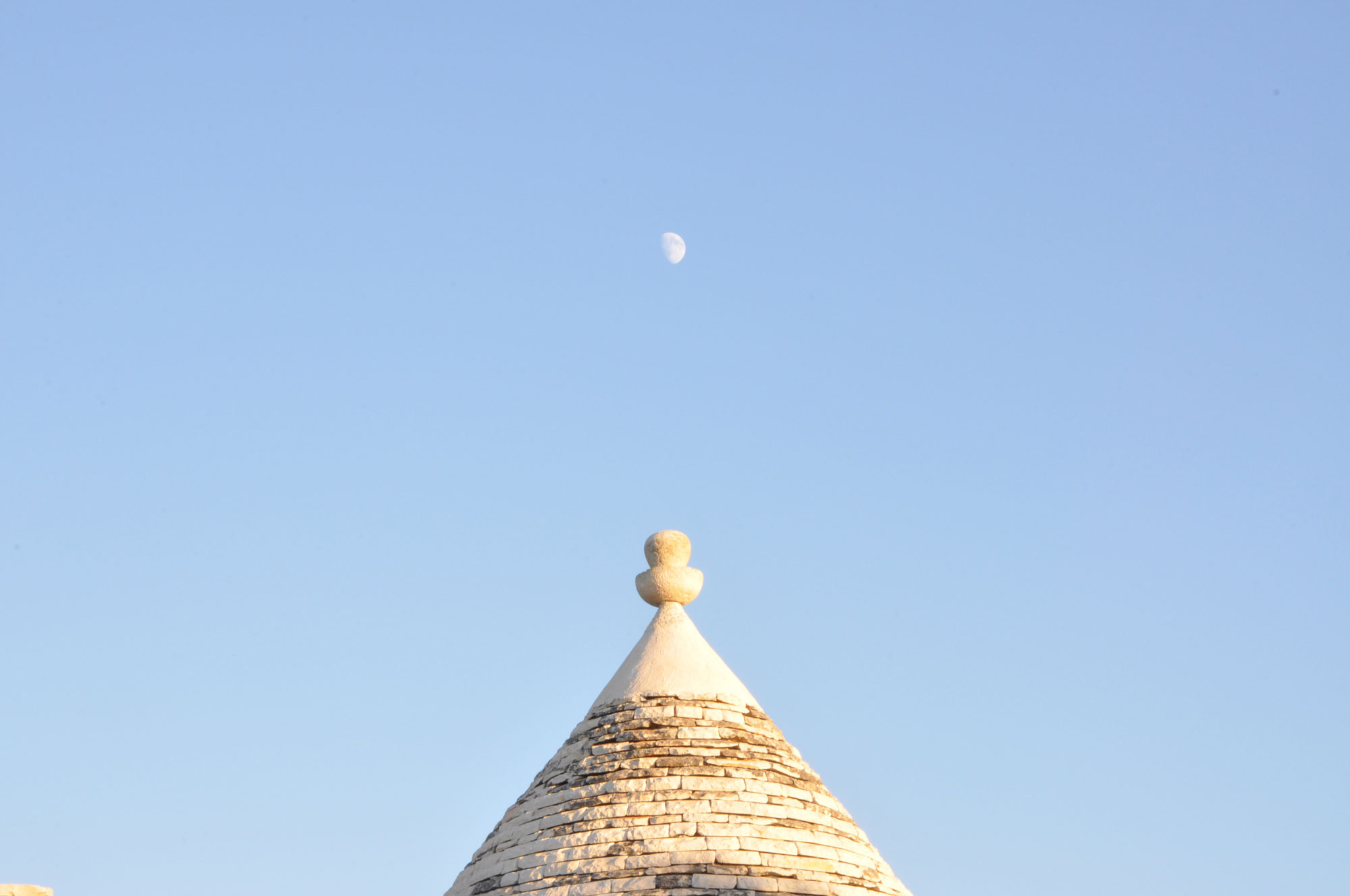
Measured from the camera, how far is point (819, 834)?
12.7 metres

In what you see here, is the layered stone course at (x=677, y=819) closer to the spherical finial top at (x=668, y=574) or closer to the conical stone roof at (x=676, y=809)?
the conical stone roof at (x=676, y=809)

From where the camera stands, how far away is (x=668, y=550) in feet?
47.9

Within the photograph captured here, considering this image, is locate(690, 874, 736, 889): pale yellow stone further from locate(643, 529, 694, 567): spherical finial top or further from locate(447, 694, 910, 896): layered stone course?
locate(643, 529, 694, 567): spherical finial top

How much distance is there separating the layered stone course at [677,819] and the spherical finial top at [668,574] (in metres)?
1.15

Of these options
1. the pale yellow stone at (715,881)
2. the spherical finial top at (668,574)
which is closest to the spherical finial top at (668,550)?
the spherical finial top at (668,574)

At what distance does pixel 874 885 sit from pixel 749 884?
1186mm

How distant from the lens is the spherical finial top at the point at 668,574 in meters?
14.5

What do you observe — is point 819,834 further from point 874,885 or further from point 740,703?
point 740,703

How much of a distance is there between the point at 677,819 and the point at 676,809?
113 millimetres

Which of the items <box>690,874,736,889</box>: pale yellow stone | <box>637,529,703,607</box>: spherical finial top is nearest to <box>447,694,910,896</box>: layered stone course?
<box>690,874,736,889</box>: pale yellow stone

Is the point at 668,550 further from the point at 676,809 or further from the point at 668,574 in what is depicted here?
the point at 676,809

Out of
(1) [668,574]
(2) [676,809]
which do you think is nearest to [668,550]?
(1) [668,574]

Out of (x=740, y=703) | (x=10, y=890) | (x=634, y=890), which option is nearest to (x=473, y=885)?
(x=634, y=890)

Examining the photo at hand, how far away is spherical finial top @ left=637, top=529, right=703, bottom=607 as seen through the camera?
14.5 m
